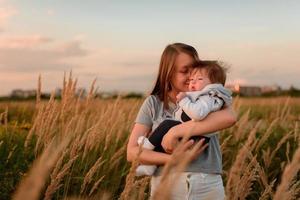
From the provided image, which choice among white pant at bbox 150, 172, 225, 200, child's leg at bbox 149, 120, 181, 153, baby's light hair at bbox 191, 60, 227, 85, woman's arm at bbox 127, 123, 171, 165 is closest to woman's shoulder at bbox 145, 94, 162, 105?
woman's arm at bbox 127, 123, 171, 165

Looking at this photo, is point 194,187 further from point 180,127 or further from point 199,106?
point 199,106

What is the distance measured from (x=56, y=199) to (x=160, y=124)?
1708 millimetres

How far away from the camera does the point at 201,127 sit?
296cm

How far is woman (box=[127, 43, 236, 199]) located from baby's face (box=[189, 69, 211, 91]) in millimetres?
144

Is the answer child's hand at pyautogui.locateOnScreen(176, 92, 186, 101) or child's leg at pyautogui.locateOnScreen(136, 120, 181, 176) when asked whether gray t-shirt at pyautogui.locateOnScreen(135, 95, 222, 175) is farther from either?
child's hand at pyautogui.locateOnScreen(176, 92, 186, 101)

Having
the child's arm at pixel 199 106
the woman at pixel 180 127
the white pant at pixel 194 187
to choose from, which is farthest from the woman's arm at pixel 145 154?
the child's arm at pixel 199 106

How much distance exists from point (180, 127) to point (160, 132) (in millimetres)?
190

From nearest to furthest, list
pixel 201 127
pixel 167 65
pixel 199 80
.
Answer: pixel 201 127 → pixel 199 80 → pixel 167 65

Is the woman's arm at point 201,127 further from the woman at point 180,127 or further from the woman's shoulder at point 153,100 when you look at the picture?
the woman's shoulder at point 153,100

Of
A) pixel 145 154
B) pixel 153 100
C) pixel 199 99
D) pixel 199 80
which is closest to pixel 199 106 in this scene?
pixel 199 99

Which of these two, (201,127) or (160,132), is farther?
(160,132)

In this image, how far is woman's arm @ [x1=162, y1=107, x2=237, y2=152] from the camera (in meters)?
2.96

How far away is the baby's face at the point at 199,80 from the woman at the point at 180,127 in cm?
14

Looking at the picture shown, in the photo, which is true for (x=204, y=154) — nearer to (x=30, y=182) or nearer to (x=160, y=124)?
(x=160, y=124)
